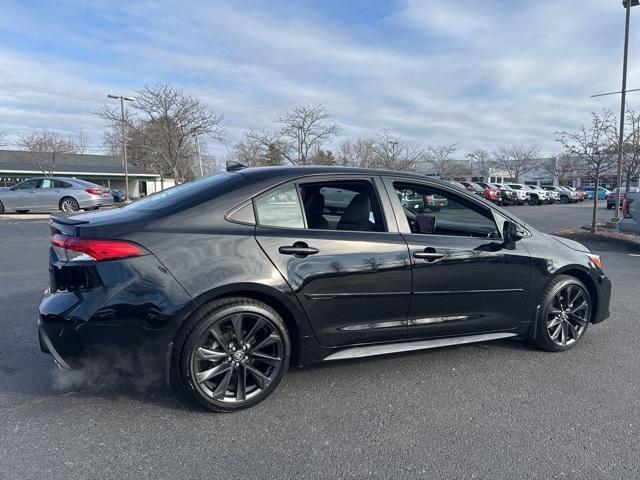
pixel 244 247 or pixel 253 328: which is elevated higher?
pixel 244 247

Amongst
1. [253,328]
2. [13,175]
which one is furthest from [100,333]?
[13,175]

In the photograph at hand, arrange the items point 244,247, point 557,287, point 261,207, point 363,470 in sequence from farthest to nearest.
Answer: point 557,287
point 261,207
point 244,247
point 363,470

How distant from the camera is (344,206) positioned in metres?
3.77

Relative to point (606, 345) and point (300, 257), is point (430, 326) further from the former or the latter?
point (606, 345)

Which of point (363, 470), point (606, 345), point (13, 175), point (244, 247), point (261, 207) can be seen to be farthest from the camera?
point (13, 175)

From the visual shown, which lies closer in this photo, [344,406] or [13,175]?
[344,406]

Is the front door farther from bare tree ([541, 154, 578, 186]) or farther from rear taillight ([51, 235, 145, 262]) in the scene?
bare tree ([541, 154, 578, 186])

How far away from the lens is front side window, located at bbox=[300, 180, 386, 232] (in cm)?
333

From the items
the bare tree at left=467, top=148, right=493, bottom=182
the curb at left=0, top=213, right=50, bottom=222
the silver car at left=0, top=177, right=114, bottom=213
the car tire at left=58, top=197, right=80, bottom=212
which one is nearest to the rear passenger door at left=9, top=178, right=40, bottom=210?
the silver car at left=0, top=177, right=114, bottom=213

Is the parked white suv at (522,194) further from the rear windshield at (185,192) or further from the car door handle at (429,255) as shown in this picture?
the rear windshield at (185,192)

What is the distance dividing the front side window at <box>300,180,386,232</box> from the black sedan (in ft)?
0.05

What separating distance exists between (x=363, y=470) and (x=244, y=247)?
1.47 meters

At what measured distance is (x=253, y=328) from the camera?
2.87 metres

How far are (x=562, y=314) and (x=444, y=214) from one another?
137 cm
